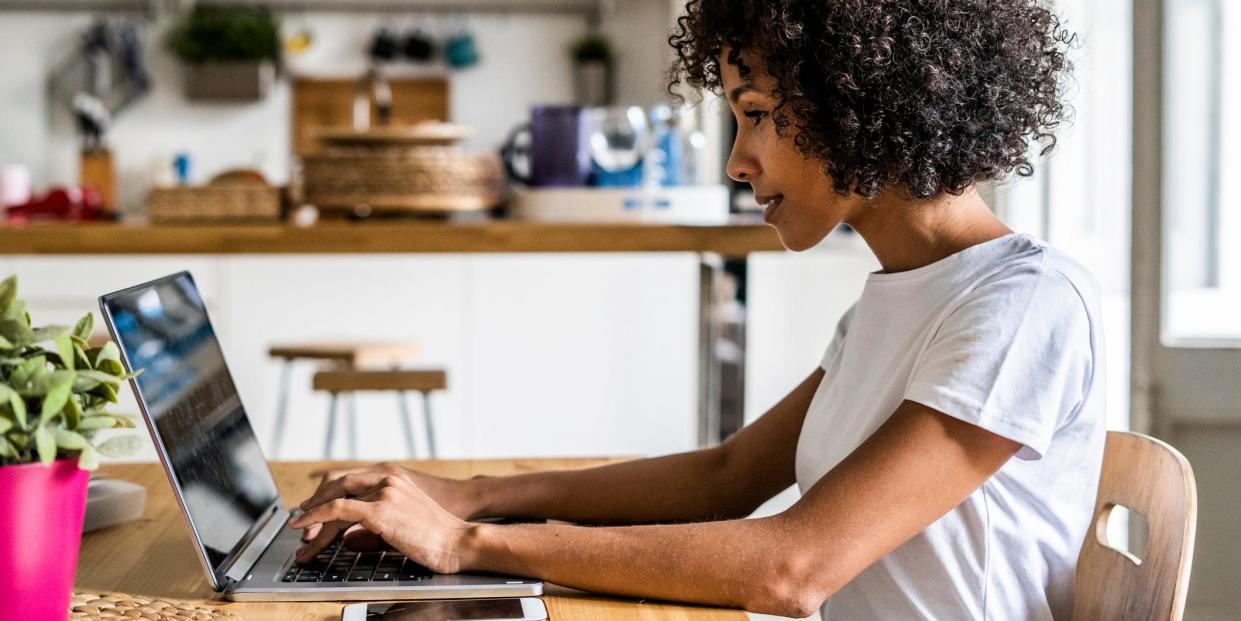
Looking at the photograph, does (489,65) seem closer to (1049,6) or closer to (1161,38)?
(1161,38)

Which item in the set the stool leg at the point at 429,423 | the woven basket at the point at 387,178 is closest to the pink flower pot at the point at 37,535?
the woven basket at the point at 387,178

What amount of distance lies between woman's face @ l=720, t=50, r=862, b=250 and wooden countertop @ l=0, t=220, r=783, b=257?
3.08 ft

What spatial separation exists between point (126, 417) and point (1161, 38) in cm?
212

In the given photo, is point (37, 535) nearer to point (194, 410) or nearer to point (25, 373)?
point (25, 373)

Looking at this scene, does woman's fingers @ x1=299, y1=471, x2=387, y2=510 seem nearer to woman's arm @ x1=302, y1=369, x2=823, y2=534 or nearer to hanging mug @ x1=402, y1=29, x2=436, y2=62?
woman's arm @ x1=302, y1=369, x2=823, y2=534

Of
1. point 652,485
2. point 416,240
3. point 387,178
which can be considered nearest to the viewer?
point 652,485

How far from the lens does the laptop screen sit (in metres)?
0.88

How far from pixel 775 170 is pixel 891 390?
0.21 m

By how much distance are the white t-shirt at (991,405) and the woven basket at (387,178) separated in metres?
1.44

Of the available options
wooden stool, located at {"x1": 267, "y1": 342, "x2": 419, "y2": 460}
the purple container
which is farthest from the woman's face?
wooden stool, located at {"x1": 267, "y1": 342, "x2": 419, "y2": 460}

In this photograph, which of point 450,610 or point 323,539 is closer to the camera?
point 450,610

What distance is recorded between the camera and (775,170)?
1.07 metres

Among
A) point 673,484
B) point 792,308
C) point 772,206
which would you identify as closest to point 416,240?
point 792,308

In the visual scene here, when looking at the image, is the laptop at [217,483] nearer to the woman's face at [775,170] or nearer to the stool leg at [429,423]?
the woman's face at [775,170]
